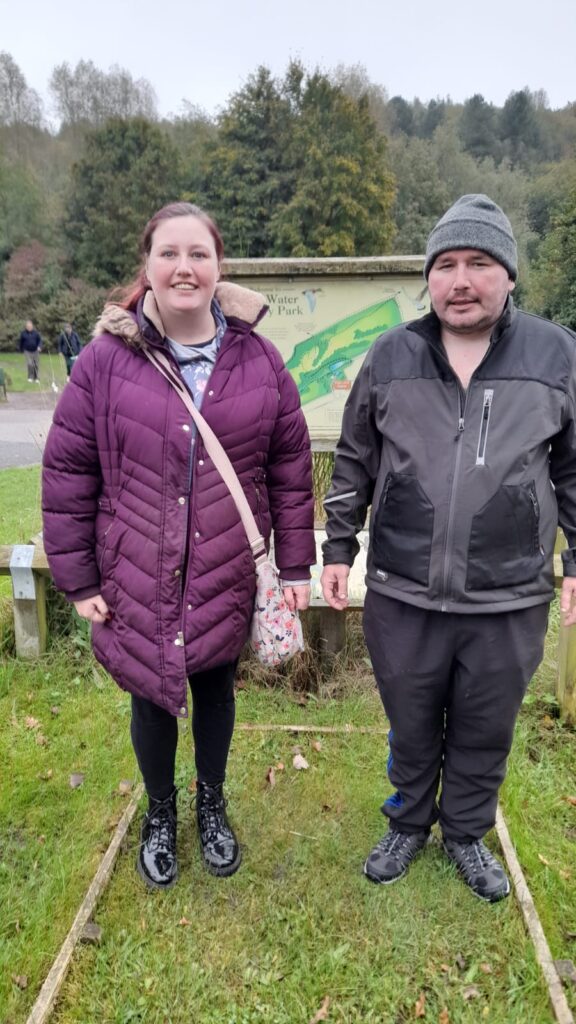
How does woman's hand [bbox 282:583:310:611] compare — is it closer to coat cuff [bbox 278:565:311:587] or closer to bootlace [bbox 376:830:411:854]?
coat cuff [bbox 278:565:311:587]

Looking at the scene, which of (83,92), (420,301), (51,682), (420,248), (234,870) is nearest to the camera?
(234,870)

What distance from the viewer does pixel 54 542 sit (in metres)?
1.88

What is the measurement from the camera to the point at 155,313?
1.83 meters

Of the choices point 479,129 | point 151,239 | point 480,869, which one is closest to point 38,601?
point 151,239

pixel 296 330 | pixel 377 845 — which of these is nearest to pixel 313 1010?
pixel 377 845

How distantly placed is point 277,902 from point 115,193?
106 ft

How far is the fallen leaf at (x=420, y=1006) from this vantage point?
179 cm

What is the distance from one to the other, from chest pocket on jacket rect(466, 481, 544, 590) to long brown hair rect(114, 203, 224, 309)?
104 cm

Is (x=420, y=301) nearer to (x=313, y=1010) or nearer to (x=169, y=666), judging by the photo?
(x=169, y=666)

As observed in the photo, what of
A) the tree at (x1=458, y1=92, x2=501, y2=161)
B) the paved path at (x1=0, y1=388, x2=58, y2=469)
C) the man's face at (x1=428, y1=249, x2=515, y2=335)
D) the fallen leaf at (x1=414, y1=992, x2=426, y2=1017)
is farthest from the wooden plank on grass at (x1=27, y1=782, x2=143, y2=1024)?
→ the tree at (x1=458, y1=92, x2=501, y2=161)

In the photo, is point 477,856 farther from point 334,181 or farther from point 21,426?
point 334,181

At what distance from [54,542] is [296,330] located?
232 centimetres

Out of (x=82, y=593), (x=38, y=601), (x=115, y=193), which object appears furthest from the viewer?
(x=115, y=193)

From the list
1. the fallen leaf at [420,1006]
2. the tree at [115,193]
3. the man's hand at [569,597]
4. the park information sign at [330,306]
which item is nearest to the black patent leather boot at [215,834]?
the fallen leaf at [420,1006]
